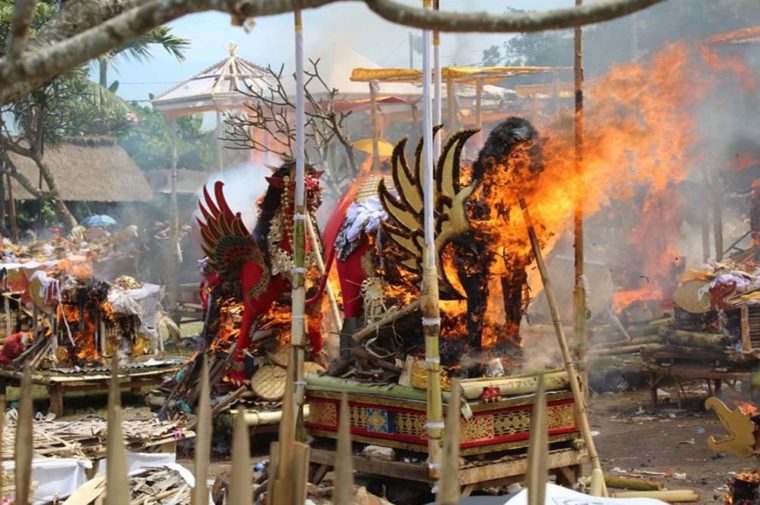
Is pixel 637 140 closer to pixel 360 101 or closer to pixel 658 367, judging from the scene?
pixel 658 367

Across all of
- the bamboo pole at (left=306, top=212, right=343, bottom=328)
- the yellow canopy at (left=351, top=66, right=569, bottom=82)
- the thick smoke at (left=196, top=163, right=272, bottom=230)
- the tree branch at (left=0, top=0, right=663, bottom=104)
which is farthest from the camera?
the thick smoke at (left=196, top=163, right=272, bottom=230)

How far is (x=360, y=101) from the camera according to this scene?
21.1 m

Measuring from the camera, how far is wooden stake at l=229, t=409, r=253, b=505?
3.26m

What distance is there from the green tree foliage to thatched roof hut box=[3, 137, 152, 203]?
2951mm

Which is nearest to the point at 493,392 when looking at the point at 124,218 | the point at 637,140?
the point at 637,140

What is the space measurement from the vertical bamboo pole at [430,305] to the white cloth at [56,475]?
8.73 ft

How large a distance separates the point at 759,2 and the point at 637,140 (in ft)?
38.2

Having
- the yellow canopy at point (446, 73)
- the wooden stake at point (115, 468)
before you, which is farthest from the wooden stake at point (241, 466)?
the yellow canopy at point (446, 73)

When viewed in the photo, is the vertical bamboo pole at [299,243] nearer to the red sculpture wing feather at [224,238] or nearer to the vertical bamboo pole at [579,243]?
the vertical bamboo pole at [579,243]

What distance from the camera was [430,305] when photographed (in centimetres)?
734

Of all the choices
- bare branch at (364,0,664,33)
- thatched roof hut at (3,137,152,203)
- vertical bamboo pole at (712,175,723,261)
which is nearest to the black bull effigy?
bare branch at (364,0,664,33)

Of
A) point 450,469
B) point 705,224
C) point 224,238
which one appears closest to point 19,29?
point 450,469

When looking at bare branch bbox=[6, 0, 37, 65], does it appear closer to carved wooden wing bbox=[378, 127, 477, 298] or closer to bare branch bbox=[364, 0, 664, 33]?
bare branch bbox=[364, 0, 664, 33]

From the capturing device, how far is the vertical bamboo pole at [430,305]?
7250mm
